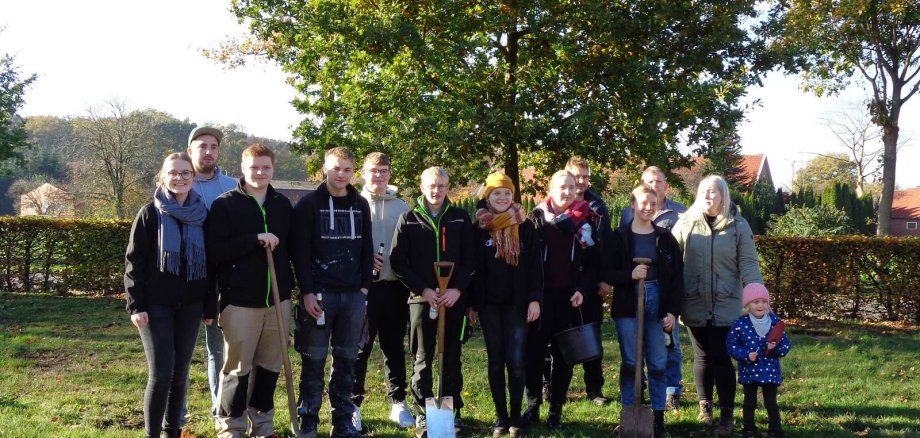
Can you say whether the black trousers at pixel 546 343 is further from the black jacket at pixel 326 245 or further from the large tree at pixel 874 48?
the large tree at pixel 874 48

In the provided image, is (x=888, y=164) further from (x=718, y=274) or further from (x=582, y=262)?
(x=582, y=262)

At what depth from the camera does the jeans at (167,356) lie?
4.24 meters

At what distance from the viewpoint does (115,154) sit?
3091 centimetres

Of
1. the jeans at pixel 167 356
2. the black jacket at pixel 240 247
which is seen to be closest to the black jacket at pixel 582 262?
the black jacket at pixel 240 247

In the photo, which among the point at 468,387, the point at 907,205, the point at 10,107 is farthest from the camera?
the point at 907,205

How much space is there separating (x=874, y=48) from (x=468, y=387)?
76.4ft

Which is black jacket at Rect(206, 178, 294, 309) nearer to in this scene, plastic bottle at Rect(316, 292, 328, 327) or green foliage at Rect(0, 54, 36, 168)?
plastic bottle at Rect(316, 292, 328, 327)

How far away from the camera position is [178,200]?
4.41 m

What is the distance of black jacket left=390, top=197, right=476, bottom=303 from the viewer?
16.5 feet

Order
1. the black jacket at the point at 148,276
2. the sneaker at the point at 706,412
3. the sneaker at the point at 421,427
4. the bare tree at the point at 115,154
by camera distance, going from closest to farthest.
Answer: the black jacket at the point at 148,276
the sneaker at the point at 421,427
the sneaker at the point at 706,412
the bare tree at the point at 115,154

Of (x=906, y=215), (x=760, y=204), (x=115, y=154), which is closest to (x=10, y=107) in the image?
(x=115, y=154)

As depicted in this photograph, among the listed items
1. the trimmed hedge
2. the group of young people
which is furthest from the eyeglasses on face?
the trimmed hedge

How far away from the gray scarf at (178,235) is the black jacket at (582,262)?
91.4 inches

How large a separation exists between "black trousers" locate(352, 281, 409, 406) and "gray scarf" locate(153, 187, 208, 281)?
1.36 m
